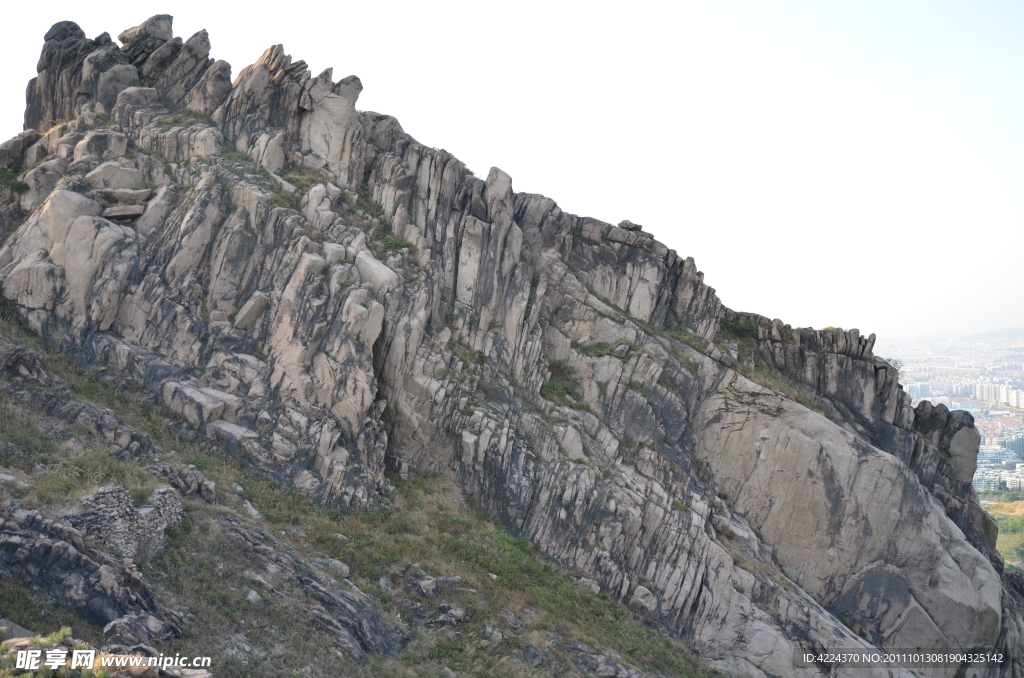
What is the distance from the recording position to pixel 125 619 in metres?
13.9

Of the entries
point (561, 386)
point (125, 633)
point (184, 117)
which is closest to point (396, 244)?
point (561, 386)

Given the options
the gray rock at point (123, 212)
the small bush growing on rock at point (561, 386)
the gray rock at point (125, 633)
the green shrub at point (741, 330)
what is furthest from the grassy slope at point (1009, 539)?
the gray rock at point (123, 212)

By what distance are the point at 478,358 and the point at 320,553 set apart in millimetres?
10531

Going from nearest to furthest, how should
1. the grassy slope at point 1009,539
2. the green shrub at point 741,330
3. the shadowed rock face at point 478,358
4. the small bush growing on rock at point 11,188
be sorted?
the shadowed rock face at point 478,358 → the small bush growing on rock at point 11,188 → the green shrub at point 741,330 → the grassy slope at point 1009,539

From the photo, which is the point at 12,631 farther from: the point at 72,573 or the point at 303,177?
the point at 303,177

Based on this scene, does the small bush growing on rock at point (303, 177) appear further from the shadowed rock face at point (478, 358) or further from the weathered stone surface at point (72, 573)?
the weathered stone surface at point (72, 573)

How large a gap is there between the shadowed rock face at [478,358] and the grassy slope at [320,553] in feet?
3.23

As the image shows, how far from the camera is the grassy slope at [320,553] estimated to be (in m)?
16.1

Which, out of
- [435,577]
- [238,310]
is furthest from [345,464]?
[238,310]

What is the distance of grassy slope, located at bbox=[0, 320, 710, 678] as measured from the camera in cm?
1611

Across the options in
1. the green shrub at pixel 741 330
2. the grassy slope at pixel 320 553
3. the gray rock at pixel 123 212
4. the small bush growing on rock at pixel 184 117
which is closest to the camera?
the grassy slope at pixel 320 553

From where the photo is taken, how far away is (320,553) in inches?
824

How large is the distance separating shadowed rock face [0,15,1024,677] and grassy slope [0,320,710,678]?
38.8 inches

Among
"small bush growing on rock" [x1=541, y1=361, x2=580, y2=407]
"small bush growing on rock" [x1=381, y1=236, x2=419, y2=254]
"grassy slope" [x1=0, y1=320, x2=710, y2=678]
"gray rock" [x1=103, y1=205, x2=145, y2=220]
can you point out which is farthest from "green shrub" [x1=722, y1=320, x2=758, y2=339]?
"gray rock" [x1=103, y1=205, x2=145, y2=220]
